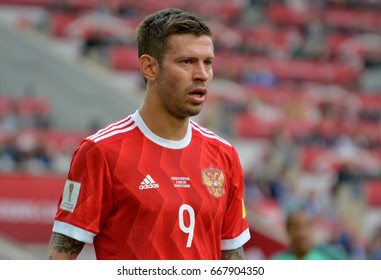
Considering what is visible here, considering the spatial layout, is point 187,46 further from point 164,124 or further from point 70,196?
point 70,196

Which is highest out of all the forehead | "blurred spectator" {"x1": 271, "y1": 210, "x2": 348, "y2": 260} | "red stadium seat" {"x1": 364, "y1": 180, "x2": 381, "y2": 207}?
the forehead

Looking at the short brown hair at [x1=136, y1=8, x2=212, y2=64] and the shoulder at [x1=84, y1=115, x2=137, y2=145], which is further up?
the short brown hair at [x1=136, y1=8, x2=212, y2=64]

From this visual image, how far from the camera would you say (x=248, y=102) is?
18078 mm

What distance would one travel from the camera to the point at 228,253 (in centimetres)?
402

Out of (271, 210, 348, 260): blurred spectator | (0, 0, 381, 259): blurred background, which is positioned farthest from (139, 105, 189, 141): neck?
(0, 0, 381, 259): blurred background

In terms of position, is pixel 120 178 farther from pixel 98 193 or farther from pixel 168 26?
pixel 168 26

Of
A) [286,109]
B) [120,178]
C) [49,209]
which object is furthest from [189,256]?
[286,109]

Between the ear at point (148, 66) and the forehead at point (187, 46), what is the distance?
0.09 metres

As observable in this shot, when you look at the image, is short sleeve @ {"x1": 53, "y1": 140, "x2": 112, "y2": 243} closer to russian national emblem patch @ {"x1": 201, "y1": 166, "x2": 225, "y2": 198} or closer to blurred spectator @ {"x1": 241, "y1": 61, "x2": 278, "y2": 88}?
russian national emblem patch @ {"x1": 201, "y1": 166, "x2": 225, "y2": 198}

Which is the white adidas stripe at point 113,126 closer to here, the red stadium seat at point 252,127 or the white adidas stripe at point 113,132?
the white adidas stripe at point 113,132

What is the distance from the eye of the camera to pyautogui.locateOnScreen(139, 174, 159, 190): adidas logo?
3781 mm

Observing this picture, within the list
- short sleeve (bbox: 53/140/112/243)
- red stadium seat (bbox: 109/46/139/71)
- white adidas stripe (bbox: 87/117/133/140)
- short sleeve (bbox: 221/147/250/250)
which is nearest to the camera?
short sleeve (bbox: 53/140/112/243)

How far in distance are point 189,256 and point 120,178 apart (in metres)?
0.38

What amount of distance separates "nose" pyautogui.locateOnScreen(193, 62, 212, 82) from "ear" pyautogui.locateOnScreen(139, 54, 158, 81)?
0.58ft
